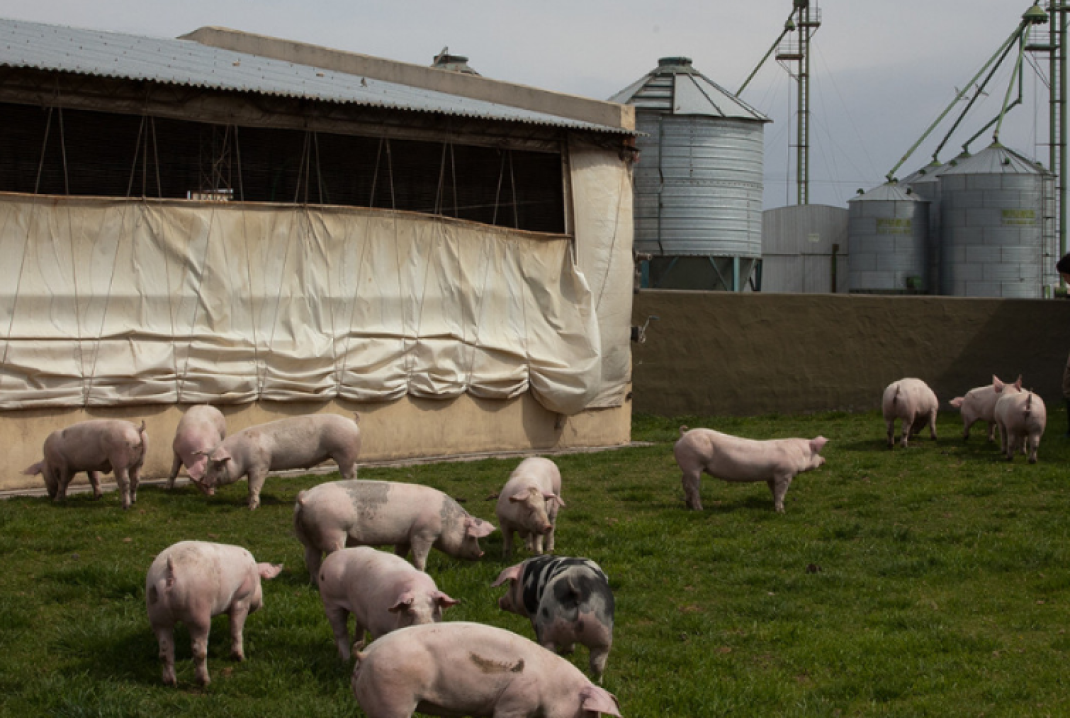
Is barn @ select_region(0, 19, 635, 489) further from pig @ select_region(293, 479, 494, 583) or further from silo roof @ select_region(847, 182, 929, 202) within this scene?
silo roof @ select_region(847, 182, 929, 202)

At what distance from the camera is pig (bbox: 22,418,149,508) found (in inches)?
445

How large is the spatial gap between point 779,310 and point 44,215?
12946mm

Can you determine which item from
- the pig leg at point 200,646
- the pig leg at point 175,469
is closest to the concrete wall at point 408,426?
the pig leg at point 175,469

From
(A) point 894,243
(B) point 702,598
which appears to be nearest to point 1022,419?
(B) point 702,598

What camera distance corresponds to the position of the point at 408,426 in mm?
15898

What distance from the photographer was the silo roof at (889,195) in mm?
29672

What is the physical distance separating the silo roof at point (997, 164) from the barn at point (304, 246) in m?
14.2

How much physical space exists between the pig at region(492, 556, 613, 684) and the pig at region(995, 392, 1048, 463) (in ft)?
30.1

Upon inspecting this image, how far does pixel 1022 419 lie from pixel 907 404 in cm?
176

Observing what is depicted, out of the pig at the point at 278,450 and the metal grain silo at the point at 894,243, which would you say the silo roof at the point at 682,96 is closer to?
the metal grain silo at the point at 894,243

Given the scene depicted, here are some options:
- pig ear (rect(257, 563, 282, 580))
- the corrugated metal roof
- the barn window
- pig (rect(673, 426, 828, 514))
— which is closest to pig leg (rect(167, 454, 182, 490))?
the barn window

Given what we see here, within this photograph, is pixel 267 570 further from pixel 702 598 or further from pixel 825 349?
pixel 825 349

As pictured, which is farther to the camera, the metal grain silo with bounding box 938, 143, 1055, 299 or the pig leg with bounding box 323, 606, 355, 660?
the metal grain silo with bounding box 938, 143, 1055, 299

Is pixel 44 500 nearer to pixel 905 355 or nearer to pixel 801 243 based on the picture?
pixel 905 355
